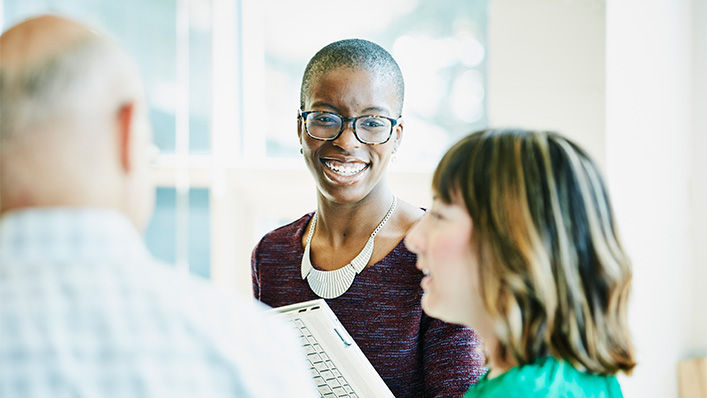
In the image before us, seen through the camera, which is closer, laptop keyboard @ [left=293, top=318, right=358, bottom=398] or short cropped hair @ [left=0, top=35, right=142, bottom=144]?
short cropped hair @ [left=0, top=35, right=142, bottom=144]

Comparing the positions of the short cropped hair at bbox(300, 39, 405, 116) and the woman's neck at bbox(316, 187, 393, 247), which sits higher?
the short cropped hair at bbox(300, 39, 405, 116)

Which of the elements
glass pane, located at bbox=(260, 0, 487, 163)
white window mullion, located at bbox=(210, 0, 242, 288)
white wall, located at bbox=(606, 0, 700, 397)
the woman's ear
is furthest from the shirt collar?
white window mullion, located at bbox=(210, 0, 242, 288)

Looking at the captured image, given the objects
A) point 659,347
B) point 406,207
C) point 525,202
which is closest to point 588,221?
point 525,202

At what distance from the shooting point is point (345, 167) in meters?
1.50

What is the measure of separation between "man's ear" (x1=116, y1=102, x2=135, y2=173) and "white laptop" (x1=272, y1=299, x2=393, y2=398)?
61 cm

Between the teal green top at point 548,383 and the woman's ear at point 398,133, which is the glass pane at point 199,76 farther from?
the teal green top at point 548,383

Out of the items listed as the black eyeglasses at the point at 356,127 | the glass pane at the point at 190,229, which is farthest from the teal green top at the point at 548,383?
the glass pane at the point at 190,229

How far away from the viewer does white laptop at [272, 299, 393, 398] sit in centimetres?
123

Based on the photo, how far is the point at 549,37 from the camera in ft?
8.36

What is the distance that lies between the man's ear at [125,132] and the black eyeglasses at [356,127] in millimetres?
748

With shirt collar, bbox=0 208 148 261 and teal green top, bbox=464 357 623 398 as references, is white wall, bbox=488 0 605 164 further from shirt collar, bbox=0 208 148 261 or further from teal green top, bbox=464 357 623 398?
shirt collar, bbox=0 208 148 261

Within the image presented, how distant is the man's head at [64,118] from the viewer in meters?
0.71

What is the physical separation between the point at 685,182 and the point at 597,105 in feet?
1.46

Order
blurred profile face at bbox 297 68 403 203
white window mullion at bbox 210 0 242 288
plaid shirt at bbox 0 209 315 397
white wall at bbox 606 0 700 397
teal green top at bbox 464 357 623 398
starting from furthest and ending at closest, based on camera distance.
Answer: white window mullion at bbox 210 0 242 288 < white wall at bbox 606 0 700 397 < blurred profile face at bbox 297 68 403 203 < teal green top at bbox 464 357 623 398 < plaid shirt at bbox 0 209 315 397
